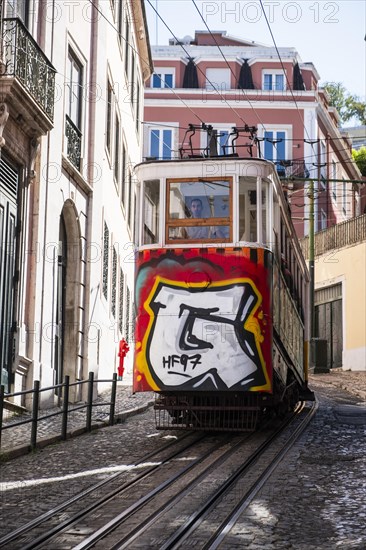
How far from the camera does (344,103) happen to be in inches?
2473

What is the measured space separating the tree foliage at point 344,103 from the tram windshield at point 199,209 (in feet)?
163

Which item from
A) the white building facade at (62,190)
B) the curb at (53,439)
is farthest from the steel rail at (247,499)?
the white building facade at (62,190)

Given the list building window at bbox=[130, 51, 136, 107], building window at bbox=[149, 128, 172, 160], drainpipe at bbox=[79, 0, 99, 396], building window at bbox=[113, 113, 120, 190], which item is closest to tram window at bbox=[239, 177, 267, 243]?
drainpipe at bbox=[79, 0, 99, 396]

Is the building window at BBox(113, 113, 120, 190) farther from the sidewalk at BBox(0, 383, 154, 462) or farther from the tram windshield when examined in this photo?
the tram windshield

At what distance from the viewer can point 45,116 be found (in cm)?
1672

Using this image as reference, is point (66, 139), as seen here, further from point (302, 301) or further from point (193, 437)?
point (193, 437)

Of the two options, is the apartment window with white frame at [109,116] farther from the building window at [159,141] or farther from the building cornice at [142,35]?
→ the building window at [159,141]

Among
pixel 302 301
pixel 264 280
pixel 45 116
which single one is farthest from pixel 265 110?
pixel 264 280

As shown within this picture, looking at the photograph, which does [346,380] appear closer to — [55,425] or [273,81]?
[55,425]

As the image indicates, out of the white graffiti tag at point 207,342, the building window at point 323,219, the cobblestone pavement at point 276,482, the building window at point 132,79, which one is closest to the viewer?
the cobblestone pavement at point 276,482

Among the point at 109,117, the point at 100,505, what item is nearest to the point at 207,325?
the point at 100,505

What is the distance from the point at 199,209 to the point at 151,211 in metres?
0.69

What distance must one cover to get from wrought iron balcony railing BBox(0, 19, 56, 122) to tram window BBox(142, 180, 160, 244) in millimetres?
2618

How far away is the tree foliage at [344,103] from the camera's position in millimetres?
62375
